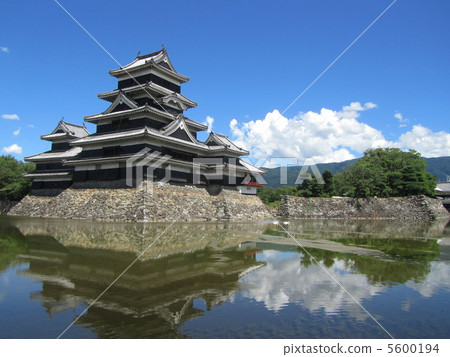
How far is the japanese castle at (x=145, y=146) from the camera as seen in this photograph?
2566cm

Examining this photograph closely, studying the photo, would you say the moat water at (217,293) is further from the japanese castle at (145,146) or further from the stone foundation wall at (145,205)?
the japanese castle at (145,146)

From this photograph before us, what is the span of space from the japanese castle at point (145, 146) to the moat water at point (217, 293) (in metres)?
14.4

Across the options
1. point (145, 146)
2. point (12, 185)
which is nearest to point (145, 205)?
point (145, 146)

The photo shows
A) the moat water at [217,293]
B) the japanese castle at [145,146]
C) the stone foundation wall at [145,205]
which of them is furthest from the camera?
the japanese castle at [145,146]

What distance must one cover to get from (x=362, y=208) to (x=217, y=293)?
3699 cm

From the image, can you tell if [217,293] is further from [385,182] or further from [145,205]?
[385,182]

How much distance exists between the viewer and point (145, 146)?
2498 centimetres

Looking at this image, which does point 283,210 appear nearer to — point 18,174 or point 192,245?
point 192,245

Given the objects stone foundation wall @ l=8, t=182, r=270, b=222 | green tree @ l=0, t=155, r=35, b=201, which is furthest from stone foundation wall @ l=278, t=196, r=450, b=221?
green tree @ l=0, t=155, r=35, b=201

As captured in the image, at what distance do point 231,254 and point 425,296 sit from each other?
6036mm

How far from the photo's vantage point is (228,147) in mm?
31422

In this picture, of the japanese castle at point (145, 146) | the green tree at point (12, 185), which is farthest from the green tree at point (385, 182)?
the green tree at point (12, 185)

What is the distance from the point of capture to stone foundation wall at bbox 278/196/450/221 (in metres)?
37.6
